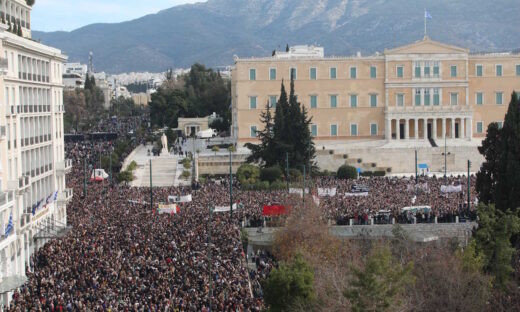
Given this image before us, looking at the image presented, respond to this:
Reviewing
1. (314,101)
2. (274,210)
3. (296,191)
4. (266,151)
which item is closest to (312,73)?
(314,101)

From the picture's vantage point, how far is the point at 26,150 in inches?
1391

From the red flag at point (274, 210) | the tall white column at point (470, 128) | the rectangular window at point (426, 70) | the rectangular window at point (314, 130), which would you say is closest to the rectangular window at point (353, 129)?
the rectangular window at point (314, 130)

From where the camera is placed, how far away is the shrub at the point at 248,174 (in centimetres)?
5376

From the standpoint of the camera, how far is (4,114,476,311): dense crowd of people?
84.5 ft

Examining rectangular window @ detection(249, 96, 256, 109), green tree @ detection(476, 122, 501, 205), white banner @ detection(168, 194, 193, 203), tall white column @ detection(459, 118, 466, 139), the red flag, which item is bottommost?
the red flag

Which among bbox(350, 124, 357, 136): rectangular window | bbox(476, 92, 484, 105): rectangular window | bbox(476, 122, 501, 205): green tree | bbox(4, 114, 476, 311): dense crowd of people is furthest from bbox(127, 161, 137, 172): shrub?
bbox(476, 92, 484, 105): rectangular window

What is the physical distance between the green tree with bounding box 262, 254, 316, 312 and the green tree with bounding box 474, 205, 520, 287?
601 cm

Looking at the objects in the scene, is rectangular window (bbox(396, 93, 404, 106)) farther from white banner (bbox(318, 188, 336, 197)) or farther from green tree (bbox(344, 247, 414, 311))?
green tree (bbox(344, 247, 414, 311))

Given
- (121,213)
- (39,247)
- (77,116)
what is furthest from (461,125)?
(77,116)

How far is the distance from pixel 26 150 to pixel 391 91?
39454mm

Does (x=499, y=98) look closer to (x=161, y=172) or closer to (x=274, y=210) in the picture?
(x=161, y=172)

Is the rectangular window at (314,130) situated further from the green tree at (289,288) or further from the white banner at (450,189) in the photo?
the green tree at (289,288)

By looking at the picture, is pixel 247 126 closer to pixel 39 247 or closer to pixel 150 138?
pixel 150 138

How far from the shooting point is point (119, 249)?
3178cm
